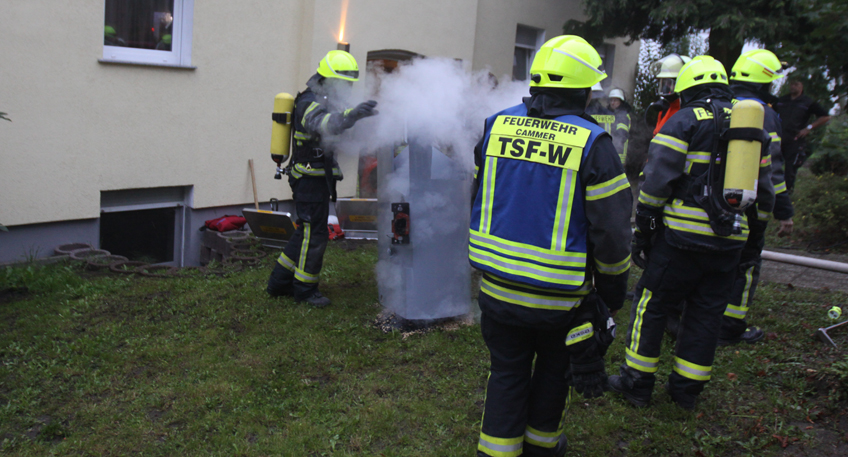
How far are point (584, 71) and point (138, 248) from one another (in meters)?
6.37

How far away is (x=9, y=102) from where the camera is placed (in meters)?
5.57

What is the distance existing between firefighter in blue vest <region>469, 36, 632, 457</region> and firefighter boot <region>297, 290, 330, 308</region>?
272 cm

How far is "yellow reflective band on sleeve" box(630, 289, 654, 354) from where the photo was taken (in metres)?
3.60

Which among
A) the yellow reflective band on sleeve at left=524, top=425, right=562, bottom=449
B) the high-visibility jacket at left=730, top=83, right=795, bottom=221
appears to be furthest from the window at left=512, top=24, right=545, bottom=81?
the yellow reflective band on sleeve at left=524, top=425, right=562, bottom=449

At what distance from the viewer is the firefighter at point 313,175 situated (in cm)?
479

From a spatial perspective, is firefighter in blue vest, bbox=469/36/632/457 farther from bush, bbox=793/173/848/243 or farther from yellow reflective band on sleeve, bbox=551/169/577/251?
bush, bbox=793/173/848/243

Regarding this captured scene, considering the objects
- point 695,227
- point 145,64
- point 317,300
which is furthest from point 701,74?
point 145,64

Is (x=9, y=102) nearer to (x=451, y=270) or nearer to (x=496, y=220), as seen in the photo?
(x=451, y=270)

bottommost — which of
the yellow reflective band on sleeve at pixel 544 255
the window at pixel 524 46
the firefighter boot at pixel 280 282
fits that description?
the firefighter boot at pixel 280 282

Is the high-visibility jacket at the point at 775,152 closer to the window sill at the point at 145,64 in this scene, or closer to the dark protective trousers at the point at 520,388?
the dark protective trousers at the point at 520,388

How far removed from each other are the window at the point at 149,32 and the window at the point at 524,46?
6.35 m

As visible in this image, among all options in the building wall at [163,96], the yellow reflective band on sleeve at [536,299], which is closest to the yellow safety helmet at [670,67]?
the building wall at [163,96]

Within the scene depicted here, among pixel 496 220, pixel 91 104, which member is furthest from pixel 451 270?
pixel 91 104

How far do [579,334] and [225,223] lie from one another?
5.73 m
